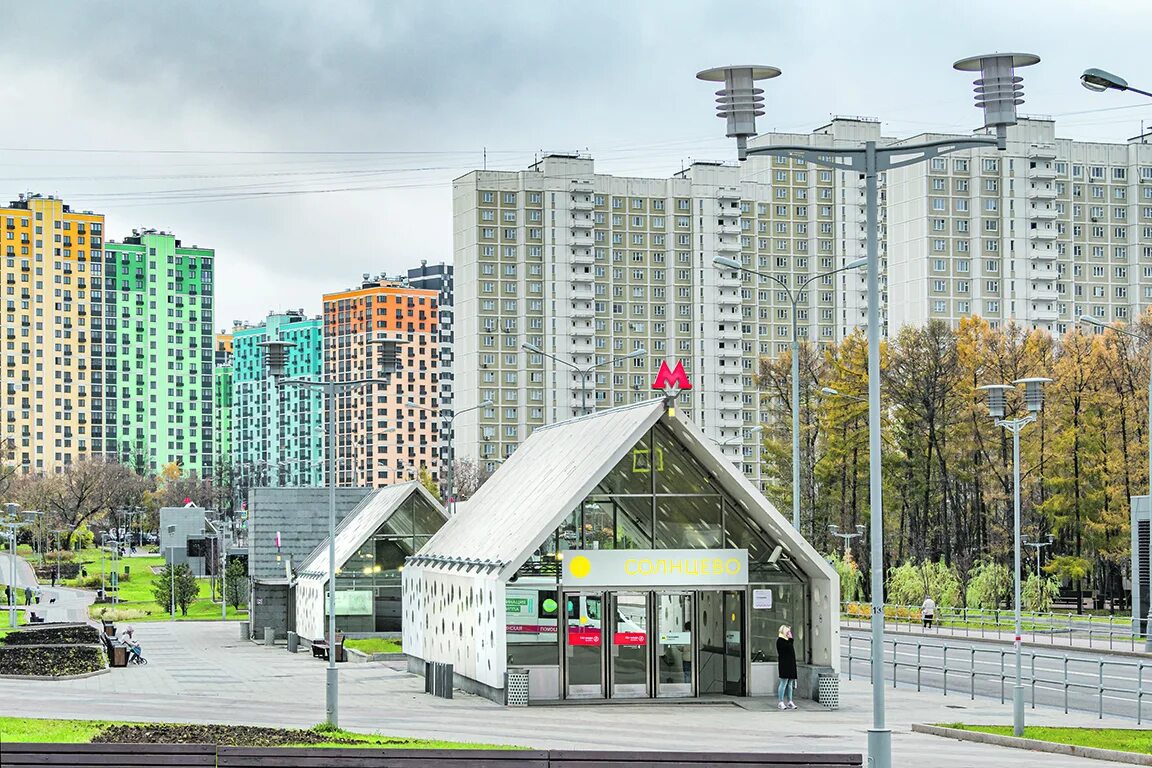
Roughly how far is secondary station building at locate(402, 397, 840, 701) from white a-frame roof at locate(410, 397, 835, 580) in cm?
4

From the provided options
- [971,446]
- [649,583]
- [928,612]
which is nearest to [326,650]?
[649,583]

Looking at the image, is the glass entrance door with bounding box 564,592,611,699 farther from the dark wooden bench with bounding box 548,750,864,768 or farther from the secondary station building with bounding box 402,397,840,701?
the dark wooden bench with bounding box 548,750,864,768

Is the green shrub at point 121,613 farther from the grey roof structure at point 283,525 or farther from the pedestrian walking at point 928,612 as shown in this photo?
the pedestrian walking at point 928,612

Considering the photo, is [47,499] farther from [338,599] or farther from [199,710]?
[199,710]

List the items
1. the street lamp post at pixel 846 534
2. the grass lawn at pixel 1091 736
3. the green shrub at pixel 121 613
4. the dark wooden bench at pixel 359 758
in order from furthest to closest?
the green shrub at pixel 121 613
the street lamp post at pixel 846 534
the grass lawn at pixel 1091 736
the dark wooden bench at pixel 359 758

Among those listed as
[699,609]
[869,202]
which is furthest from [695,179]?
[869,202]

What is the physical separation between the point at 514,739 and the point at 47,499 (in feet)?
435

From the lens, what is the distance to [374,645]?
53906mm

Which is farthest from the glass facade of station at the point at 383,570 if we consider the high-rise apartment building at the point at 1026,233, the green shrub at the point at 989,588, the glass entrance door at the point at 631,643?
the high-rise apartment building at the point at 1026,233

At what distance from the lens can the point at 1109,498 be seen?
253 feet

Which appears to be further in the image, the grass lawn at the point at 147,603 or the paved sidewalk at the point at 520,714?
the grass lawn at the point at 147,603

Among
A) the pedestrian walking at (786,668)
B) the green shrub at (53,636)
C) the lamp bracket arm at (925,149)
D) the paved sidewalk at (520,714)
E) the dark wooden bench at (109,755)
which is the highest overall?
the lamp bracket arm at (925,149)

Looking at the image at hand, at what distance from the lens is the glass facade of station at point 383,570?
54969 mm

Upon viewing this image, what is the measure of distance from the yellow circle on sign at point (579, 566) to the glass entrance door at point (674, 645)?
174cm
